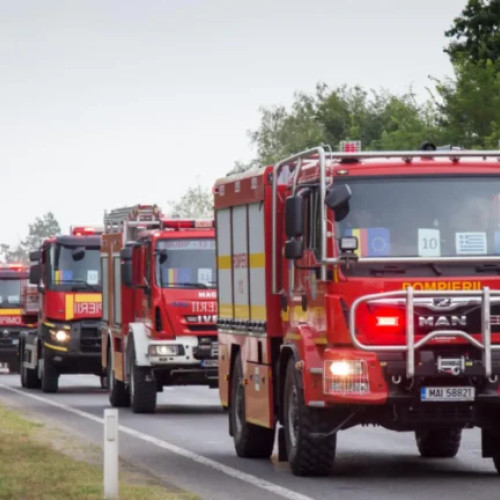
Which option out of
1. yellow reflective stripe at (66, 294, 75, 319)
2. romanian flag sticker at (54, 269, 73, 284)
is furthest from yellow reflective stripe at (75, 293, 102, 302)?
romanian flag sticker at (54, 269, 73, 284)

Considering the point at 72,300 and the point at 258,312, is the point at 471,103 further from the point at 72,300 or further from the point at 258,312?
the point at 258,312

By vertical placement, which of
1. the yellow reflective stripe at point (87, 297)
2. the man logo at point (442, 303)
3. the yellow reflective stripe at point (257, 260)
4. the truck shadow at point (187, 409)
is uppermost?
the yellow reflective stripe at point (257, 260)

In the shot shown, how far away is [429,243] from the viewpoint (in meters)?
17.2

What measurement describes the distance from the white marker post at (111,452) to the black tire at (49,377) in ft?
81.3

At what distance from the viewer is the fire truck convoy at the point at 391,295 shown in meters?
17.0

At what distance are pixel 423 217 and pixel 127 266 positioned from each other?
1440 centimetres

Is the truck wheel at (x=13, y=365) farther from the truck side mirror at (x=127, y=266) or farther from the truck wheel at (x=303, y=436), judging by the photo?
the truck wheel at (x=303, y=436)

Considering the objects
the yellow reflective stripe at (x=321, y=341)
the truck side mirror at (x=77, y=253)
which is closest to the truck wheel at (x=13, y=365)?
the truck side mirror at (x=77, y=253)

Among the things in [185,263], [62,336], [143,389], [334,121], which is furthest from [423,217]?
[334,121]

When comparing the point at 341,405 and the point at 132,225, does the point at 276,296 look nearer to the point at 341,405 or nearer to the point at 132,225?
the point at 341,405

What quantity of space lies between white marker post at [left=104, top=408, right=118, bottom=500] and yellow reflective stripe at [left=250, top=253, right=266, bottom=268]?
4.25 meters

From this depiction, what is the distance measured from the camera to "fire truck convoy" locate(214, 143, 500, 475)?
667 inches

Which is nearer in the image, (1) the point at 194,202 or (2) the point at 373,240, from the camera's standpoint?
(2) the point at 373,240

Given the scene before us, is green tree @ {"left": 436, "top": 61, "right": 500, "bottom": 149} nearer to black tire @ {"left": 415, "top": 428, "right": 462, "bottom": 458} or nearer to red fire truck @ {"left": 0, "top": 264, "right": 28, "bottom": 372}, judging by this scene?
red fire truck @ {"left": 0, "top": 264, "right": 28, "bottom": 372}
